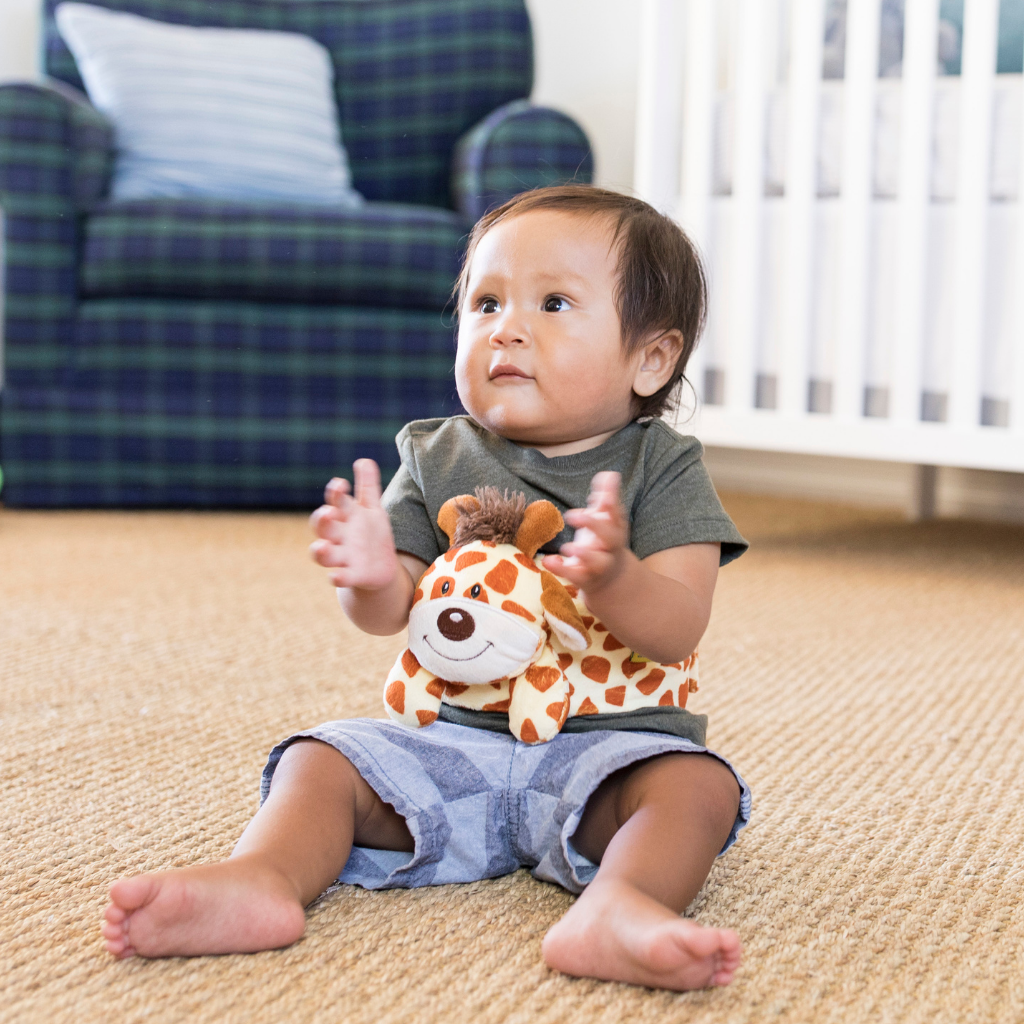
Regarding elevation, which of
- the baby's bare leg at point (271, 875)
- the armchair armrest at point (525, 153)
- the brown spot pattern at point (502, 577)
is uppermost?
the armchair armrest at point (525, 153)

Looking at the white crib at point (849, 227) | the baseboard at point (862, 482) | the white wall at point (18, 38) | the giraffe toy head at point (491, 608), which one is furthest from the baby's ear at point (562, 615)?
the white wall at point (18, 38)

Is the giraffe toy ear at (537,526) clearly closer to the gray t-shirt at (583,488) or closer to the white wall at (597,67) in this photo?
the gray t-shirt at (583,488)

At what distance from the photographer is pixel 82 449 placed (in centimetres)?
180

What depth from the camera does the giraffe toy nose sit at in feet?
1.93

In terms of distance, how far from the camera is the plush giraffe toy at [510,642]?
0.59m

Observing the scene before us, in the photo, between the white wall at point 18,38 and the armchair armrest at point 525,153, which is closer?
the armchair armrest at point 525,153

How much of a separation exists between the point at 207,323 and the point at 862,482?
1308 mm

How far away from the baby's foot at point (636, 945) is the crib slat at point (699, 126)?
120cm

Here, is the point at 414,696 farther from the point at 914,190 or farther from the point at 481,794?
the point at 914,190

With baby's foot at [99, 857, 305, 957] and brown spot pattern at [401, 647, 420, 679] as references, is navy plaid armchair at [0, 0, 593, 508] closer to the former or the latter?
brown spot pattern at [401, 647, 420, 679]

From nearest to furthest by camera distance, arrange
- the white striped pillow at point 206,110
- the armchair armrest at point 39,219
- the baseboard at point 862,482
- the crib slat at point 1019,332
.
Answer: the crib slat at point 1019,332, the armchair armrest at point 39,219, the white striped pillow at point 206,110, the baseboard at point 862,482

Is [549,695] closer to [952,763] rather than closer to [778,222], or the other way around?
[952,763]

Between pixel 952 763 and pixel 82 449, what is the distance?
1416 mm

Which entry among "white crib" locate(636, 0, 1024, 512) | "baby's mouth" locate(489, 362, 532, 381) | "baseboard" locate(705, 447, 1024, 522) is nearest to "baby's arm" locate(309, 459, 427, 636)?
"baby's mouth" locate(489, 362, 532, 381)
